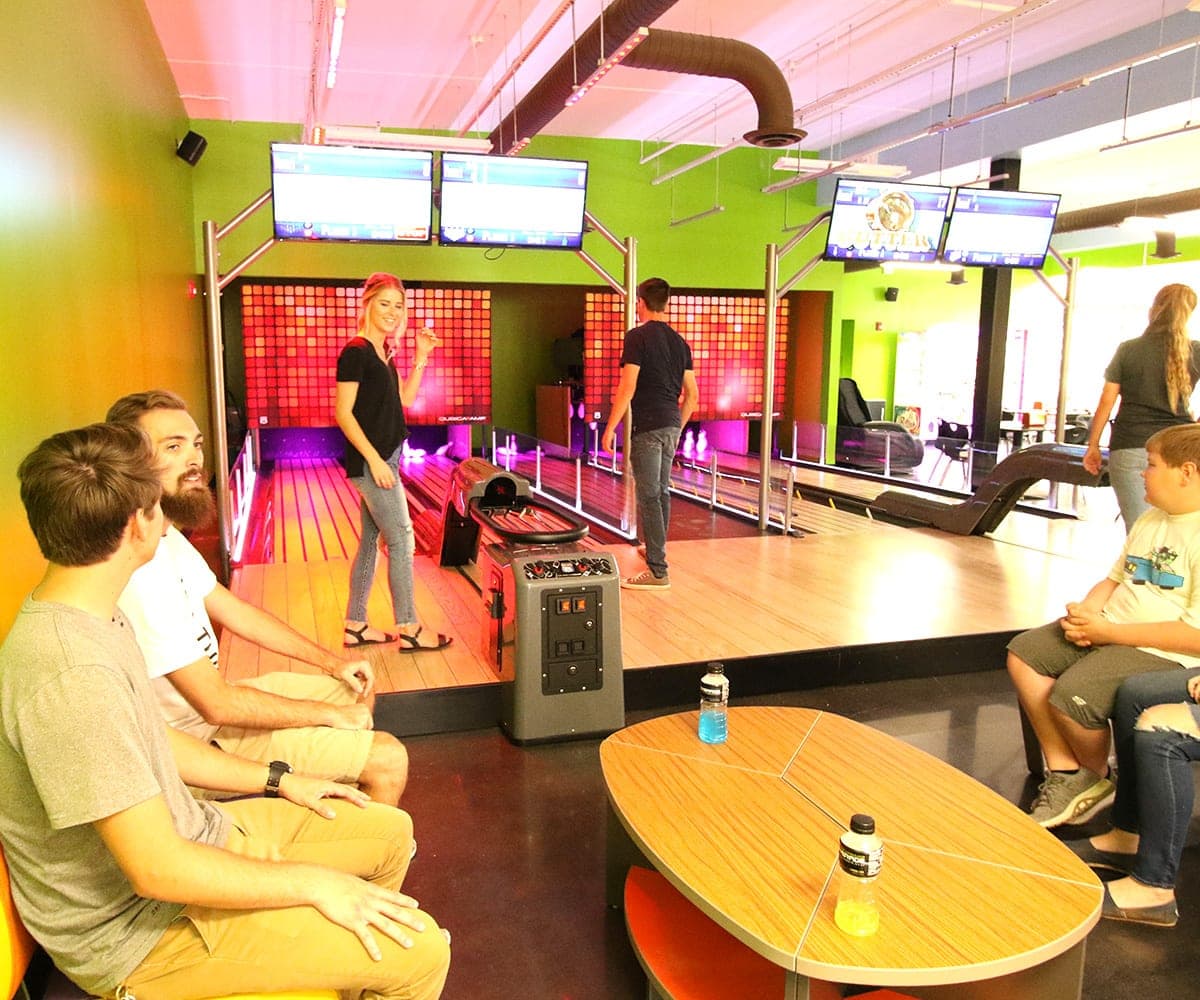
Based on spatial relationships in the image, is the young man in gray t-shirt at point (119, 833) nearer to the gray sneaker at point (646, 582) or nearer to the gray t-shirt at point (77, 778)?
the gray t-shirt at point (77, 778)

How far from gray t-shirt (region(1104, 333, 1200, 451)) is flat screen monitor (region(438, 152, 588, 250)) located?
10.2 feet

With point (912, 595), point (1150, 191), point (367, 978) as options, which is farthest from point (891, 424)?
point (367, 978)

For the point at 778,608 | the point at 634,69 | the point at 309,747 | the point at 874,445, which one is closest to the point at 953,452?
the point at 874,445

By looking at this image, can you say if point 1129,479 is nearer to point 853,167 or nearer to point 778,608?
point 778,608

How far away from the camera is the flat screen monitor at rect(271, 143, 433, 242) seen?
5242mm

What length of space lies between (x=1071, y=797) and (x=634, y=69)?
22.2ft

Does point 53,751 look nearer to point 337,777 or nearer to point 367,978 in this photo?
point 367,978

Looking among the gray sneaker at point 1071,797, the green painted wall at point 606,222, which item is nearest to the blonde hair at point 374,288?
the gray sneaker at point 1071,797

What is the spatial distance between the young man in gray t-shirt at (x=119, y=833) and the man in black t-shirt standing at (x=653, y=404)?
3.42m

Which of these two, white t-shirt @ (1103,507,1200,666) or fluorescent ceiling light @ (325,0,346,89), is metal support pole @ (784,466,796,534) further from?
white t-shirt @ (1103,507,1200,666)

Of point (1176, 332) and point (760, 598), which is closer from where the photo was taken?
point (1176, 332)

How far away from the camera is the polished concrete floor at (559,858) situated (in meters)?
2.09

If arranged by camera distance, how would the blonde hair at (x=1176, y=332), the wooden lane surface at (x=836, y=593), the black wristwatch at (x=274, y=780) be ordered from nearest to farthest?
1. the black wristwatch at (x=274, y=780)
2. the blonde hair at (x=1176, y=332)
3. the wooden lane surface at (x=836, y=593)

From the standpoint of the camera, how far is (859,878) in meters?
1.58
